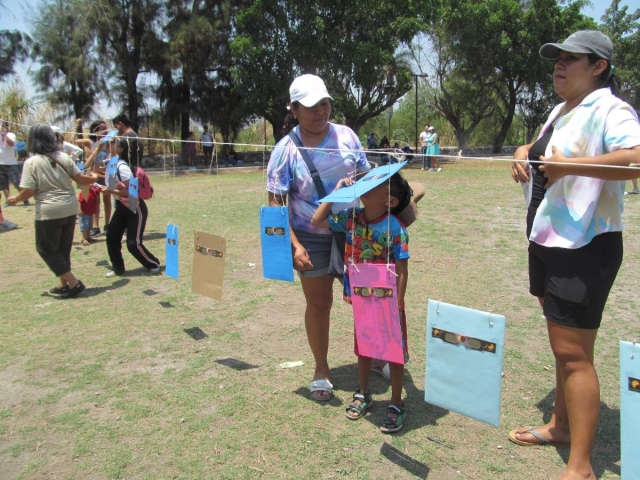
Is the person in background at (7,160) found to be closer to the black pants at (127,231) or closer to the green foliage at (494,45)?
the black pants at (127,231)

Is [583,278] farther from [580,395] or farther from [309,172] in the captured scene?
[309,172]

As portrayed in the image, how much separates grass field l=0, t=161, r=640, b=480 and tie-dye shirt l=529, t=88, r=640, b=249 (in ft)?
3.87

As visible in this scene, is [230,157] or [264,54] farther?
[230,157]

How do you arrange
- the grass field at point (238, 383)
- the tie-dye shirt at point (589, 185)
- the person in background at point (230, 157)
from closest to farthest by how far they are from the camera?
the tie-dye shirt at point (589, 185), the grass field at point (238, 383), the person in background at point (230, 157)

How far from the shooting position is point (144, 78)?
967 inches

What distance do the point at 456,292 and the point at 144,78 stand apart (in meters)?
23.2

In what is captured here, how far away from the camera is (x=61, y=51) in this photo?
2275 cm

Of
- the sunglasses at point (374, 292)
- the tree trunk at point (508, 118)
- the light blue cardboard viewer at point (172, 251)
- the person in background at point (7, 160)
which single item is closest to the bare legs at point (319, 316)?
the sunglasses at point (374, 292)

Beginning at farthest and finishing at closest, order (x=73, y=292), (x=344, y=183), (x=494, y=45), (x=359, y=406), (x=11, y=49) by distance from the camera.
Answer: (x=494, y=45) < (x=11, y=49) < (x=73, y=292) < (x=359, y=406) < (x=344, y=183)

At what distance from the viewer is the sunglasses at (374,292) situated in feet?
8.13

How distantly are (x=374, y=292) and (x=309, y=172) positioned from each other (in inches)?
34.1

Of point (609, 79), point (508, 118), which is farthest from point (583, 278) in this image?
point (508, 118)

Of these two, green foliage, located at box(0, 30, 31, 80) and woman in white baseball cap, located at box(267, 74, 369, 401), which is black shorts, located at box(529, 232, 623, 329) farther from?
green foliage, located at box(0, 30, 31, 80)

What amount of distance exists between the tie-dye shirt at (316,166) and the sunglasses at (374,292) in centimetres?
61
